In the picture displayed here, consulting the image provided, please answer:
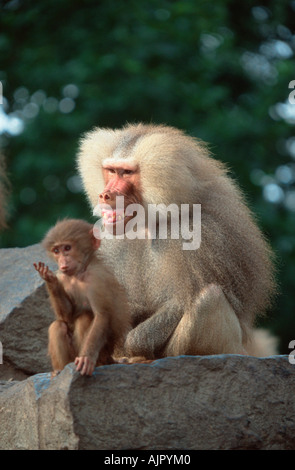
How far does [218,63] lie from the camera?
34.3 ft

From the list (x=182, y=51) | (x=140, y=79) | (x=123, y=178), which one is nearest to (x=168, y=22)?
(x=182, y=51)

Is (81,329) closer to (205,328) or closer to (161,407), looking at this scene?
(161,407)

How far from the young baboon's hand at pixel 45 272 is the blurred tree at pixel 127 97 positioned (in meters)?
5.28

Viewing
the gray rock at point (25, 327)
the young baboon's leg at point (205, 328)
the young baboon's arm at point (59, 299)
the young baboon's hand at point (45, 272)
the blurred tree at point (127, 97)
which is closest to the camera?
the young baboon's hand at point (45, 272)

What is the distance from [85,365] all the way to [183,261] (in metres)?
1.10

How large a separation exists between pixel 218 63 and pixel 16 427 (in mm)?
7495

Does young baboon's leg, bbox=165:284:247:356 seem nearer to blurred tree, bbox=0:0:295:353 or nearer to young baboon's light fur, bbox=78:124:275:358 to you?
young baboon's light fur, bbox=78:124:275:358

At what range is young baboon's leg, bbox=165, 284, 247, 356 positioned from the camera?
4395 mm

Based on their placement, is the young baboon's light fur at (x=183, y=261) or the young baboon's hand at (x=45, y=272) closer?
the young baboon's hand at (x=45, y=272)

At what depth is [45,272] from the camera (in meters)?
3.84

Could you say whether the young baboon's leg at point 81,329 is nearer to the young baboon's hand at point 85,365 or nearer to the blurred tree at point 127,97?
the young baboon's hand at point 85,365

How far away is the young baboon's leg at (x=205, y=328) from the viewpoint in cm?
439

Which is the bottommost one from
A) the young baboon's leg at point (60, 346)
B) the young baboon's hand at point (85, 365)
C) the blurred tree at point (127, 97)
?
the young baboon's hand at point (85, 365)

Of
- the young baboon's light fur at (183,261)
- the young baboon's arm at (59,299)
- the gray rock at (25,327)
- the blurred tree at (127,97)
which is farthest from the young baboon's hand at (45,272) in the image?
the blurred tree at (127,97)
